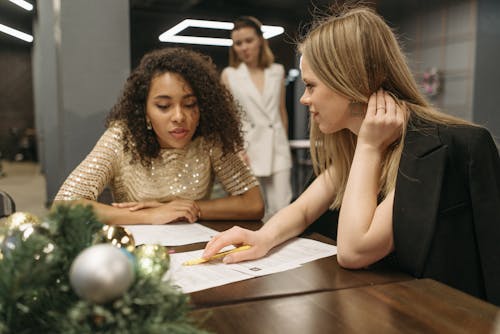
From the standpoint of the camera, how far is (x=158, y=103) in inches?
69.5

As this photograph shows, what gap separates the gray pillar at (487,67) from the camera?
5.89m

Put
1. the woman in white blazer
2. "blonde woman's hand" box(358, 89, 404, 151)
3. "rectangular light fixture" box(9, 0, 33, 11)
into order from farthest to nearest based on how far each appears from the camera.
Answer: the woman in white blazer → "rectangular light fixture" box(9, 0, 33, 11) → "blonde woman's hand" box(358, 89, 404, 151)

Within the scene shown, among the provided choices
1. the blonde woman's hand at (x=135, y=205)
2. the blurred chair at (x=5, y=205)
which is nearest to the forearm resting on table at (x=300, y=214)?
the blonde woman's hand at (x=135, y=205)

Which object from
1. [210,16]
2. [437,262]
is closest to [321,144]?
[437,262]

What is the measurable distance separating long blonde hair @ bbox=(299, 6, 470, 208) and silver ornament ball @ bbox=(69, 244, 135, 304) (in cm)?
86

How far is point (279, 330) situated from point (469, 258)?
67 cm

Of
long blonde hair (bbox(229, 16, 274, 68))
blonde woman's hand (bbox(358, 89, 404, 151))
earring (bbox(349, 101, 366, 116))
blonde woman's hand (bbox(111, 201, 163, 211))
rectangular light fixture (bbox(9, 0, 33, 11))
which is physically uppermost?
rectangular light fixture (bbox(9, 0, 33, 11))

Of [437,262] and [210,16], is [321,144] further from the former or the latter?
[210,16]

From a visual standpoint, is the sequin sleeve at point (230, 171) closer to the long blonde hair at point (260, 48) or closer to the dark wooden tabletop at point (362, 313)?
the dark wooden tabletop at point (362, 313)

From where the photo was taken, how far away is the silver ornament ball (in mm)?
455

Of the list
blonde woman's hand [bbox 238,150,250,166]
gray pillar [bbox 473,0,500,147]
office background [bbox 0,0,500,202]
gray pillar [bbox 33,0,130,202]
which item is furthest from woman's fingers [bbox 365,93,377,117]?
gray pillar [bbox 473,0,500,147]

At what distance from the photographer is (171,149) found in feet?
6.07

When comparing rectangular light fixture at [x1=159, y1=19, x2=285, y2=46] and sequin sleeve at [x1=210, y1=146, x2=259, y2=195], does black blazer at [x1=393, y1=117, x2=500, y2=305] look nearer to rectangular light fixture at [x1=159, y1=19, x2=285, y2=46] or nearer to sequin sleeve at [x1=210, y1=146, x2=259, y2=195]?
sequin sleeve at [x1=210, y1=146, x2=259, y2=195]

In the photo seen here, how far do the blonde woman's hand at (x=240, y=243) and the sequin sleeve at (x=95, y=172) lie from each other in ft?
2.46
